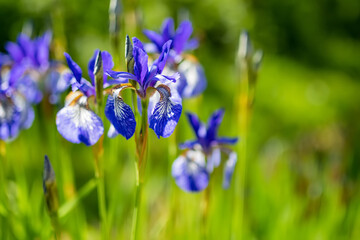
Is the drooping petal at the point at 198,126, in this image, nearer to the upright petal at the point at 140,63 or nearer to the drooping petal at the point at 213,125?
the drooping petal at the point at 213,125

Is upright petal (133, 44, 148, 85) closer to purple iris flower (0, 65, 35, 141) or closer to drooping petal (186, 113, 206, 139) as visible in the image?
drooping petal (186, 113, 206, 139)

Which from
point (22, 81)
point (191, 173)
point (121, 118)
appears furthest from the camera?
point (22, 81)

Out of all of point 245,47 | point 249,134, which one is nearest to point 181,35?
point 245,47

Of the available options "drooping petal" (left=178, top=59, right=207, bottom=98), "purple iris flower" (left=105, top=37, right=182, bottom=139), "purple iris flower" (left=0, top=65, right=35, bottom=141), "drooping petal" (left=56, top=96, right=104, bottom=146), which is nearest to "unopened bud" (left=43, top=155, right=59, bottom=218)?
"drooping petal" (left=56, top=96, right=104, bottom=146)

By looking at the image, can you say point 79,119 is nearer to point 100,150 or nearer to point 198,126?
point 100,150

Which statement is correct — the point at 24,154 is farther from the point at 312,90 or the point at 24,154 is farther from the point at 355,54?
the point at 355,54

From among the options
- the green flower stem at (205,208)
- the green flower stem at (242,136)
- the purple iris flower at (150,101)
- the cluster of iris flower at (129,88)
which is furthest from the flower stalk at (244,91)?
the purple iris flower at (150,101)
